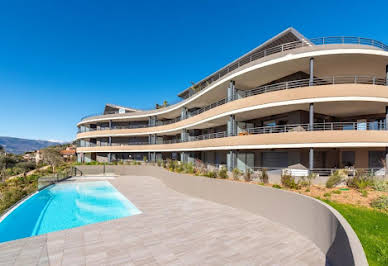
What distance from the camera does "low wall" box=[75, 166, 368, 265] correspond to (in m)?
4.89

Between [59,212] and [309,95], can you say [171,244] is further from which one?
[309,95]

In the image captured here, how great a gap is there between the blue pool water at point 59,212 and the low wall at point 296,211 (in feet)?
17.6

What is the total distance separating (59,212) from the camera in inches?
543

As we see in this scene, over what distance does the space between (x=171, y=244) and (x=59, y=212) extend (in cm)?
1083

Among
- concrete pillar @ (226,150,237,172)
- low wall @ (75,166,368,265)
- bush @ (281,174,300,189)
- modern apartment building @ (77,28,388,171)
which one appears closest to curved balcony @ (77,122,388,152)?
modern apartment building @ (77,28,388,171)

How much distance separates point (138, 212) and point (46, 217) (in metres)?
6.19

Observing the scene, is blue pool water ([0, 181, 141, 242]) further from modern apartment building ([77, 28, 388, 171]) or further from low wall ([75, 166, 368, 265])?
modern apartment building ([77, 28, 388, 171])

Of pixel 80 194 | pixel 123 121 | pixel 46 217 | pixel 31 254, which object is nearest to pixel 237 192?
pixel 31 254

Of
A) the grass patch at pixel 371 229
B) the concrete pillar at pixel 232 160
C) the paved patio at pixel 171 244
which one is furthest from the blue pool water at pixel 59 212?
the grass patch at pixel 371 229

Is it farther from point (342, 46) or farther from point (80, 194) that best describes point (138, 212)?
point (342, 46)

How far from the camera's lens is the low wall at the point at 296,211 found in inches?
193

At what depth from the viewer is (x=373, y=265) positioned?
4.01 meters

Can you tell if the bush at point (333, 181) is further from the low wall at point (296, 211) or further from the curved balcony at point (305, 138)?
the low wall at point (296, 211)

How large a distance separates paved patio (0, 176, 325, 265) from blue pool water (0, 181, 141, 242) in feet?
8.06
